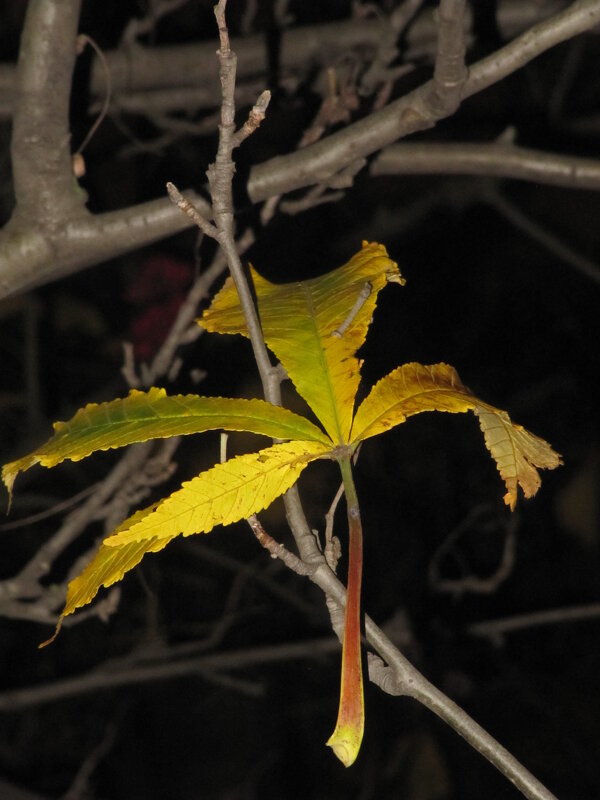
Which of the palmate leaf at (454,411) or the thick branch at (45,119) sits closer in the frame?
the palmate leaf at (454,411)

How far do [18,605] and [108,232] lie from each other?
0.35 meters

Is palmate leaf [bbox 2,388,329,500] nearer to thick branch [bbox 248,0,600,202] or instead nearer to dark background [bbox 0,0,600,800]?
thick branch [bbox 248,0,600,202]

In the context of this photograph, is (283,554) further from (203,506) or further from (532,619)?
(532,619)

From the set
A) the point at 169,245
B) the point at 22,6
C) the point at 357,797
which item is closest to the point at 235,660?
the point at 357,797

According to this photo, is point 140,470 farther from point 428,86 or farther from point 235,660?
point 235,660

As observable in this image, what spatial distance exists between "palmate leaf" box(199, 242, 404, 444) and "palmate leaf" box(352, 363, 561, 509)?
1 cm

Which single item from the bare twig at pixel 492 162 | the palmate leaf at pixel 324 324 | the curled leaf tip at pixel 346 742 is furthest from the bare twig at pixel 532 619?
the curled leaf tip at pixel 346 742

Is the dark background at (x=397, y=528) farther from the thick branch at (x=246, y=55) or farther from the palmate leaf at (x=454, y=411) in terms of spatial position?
the palmate leaf at (x=454, y=411)

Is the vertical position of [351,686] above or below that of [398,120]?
below

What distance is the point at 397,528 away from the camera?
1.68m

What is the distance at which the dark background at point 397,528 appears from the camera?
1.57 metres

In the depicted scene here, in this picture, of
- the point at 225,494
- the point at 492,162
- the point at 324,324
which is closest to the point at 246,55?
the point at 492,162

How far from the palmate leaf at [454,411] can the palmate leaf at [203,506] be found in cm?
3

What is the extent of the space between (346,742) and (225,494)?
0.39 ft
